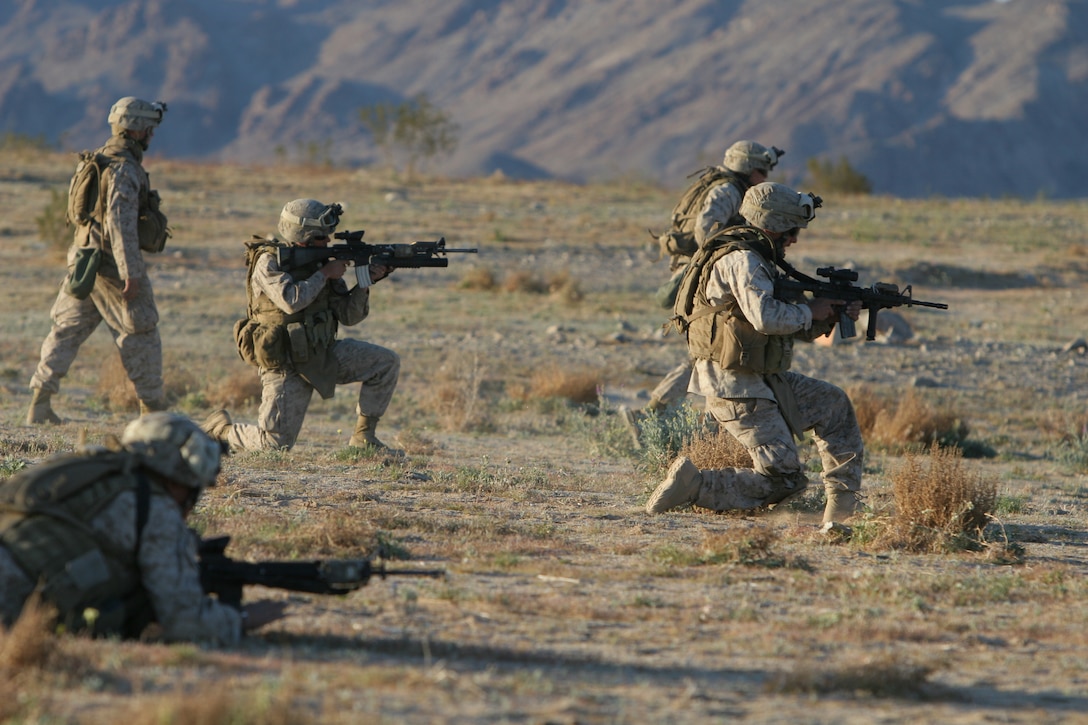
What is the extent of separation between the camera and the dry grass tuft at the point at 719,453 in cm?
758

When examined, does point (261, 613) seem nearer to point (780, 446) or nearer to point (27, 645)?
point (27, 645)

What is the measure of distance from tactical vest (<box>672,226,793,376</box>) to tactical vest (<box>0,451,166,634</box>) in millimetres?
3162

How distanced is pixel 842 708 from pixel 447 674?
3.77ft

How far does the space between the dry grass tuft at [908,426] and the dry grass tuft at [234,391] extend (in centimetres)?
472

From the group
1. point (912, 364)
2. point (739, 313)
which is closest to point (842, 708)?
point (739, 313)

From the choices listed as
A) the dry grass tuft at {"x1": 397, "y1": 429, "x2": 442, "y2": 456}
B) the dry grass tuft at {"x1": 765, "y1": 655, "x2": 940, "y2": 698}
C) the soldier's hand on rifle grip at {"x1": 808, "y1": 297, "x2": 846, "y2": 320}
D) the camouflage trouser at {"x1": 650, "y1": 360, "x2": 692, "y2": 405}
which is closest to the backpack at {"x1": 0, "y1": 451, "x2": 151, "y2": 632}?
the dry grass tuft at {"x1": 765, "y1": 655, "x2": 940, "y2": 698}

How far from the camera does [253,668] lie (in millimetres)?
4008

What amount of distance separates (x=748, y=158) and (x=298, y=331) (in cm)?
310

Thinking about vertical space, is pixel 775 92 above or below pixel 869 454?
above

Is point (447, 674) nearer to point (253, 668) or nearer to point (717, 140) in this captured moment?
point (253, 668)

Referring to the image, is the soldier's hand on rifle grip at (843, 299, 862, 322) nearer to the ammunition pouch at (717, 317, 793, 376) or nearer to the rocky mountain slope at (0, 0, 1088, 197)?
the ammunition pouch at (717, 317, 793, 376)

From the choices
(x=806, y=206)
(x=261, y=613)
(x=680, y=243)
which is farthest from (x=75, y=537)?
(x=680, y=243)

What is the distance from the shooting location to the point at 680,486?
22.4 ft

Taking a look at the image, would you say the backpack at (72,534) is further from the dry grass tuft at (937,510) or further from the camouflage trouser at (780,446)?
the dry grass tuft at (937,510)
